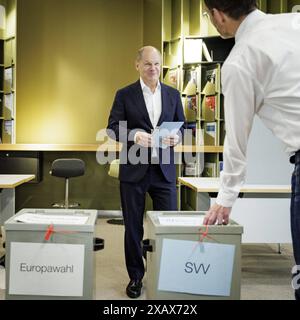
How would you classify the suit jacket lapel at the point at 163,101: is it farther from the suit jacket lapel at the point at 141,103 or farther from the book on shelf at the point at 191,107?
the book on shelf at the point at 191,107

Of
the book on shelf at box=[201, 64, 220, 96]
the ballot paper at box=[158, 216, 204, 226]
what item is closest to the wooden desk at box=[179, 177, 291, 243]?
the ballot paper at box=[158, 216, 204, 226]

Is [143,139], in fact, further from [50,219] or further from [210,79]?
[210,79]

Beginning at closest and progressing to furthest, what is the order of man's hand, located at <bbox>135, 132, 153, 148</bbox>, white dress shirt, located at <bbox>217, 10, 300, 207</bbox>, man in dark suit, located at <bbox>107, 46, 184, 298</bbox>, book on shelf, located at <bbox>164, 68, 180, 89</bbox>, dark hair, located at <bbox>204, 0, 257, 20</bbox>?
white dress shirt, located at <bbox>217, 10, 300, 207</bbox> < dark hair, located at <bbox>204, 0, 257, 20</bbox> < man's hand, located at <bbox>135, 132, 153, 148</bbox> < man in dark suit, located at <bbox>107, 46, 184, 298</bbox> < book on shelf, located at <bbox>164, 68, 180, 89</bbox>

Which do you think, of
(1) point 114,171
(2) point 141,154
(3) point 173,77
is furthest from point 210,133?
(2) point 141,154

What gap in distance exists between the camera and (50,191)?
575cm

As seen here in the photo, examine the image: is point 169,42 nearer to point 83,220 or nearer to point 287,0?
point 287,0

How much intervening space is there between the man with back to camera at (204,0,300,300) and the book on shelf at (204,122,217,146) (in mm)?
4124

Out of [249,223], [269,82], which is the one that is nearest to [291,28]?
[269,82]

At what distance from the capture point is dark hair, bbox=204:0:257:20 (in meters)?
1.28

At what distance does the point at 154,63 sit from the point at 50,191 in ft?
12.0

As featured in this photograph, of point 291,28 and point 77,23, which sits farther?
point 77,23

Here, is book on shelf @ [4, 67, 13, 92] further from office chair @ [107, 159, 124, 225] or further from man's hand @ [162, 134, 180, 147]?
man's hand @ [162, 134, 180, 147]

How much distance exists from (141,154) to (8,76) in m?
3.57
